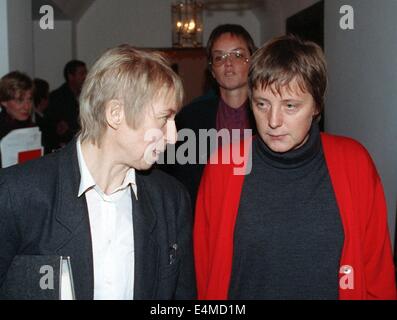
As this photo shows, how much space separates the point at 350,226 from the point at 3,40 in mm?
2868

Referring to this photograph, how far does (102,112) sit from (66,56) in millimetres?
6514

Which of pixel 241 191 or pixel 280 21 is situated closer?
pixel 241 191

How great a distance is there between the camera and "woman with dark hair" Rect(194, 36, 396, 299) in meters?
1.49

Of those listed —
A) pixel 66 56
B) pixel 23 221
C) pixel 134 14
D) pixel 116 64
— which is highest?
Result: pixel 134 14

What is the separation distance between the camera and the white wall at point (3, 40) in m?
3.55

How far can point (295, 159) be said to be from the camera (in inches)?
61.3

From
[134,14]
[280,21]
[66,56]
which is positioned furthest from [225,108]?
[134,14]

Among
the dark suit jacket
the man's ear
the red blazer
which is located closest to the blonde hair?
the man's ear

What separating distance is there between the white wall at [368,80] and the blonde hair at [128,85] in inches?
86.4

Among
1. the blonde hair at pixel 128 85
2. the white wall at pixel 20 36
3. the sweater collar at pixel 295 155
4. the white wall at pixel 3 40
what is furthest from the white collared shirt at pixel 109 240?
the white wall at pixel 20 36

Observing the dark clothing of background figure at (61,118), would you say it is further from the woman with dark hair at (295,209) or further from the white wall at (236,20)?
the white wall at (236,20)
